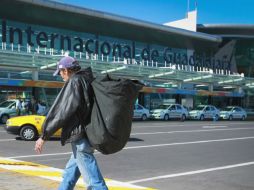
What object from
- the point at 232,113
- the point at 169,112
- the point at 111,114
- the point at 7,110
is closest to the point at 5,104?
the point at 7,110

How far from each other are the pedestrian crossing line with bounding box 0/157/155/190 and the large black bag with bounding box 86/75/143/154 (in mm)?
2928

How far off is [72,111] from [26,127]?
11.3 meters

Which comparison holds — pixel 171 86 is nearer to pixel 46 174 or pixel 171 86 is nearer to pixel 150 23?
pixel 150 23

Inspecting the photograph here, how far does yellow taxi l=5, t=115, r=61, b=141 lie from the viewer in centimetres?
1526

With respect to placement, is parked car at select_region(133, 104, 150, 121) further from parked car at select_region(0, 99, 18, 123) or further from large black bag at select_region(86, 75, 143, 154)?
large black bag at select_region(86, 75, 143, 154)

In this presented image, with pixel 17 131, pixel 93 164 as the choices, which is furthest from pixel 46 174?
pixel 17 131

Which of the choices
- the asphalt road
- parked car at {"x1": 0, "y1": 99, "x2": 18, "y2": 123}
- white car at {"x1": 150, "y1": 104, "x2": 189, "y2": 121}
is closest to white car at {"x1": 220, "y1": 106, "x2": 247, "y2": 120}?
white car at {"x1": 150, "y1": 104, "x2": 189, "y2": 121}

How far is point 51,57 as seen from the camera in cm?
3506

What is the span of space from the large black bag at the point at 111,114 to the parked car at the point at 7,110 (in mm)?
23312

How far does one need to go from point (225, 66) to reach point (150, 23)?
66.6 ft

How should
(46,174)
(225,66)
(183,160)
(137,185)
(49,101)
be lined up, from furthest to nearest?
(225,66) → (49,101) → (183,160) → (46,174) → (137,185)

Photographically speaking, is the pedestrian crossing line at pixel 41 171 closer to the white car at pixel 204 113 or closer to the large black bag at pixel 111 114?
the large black bag at pixel 111 114

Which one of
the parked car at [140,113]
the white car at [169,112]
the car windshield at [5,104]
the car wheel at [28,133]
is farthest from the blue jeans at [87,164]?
the white car at [169,112]

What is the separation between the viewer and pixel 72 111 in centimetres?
450
